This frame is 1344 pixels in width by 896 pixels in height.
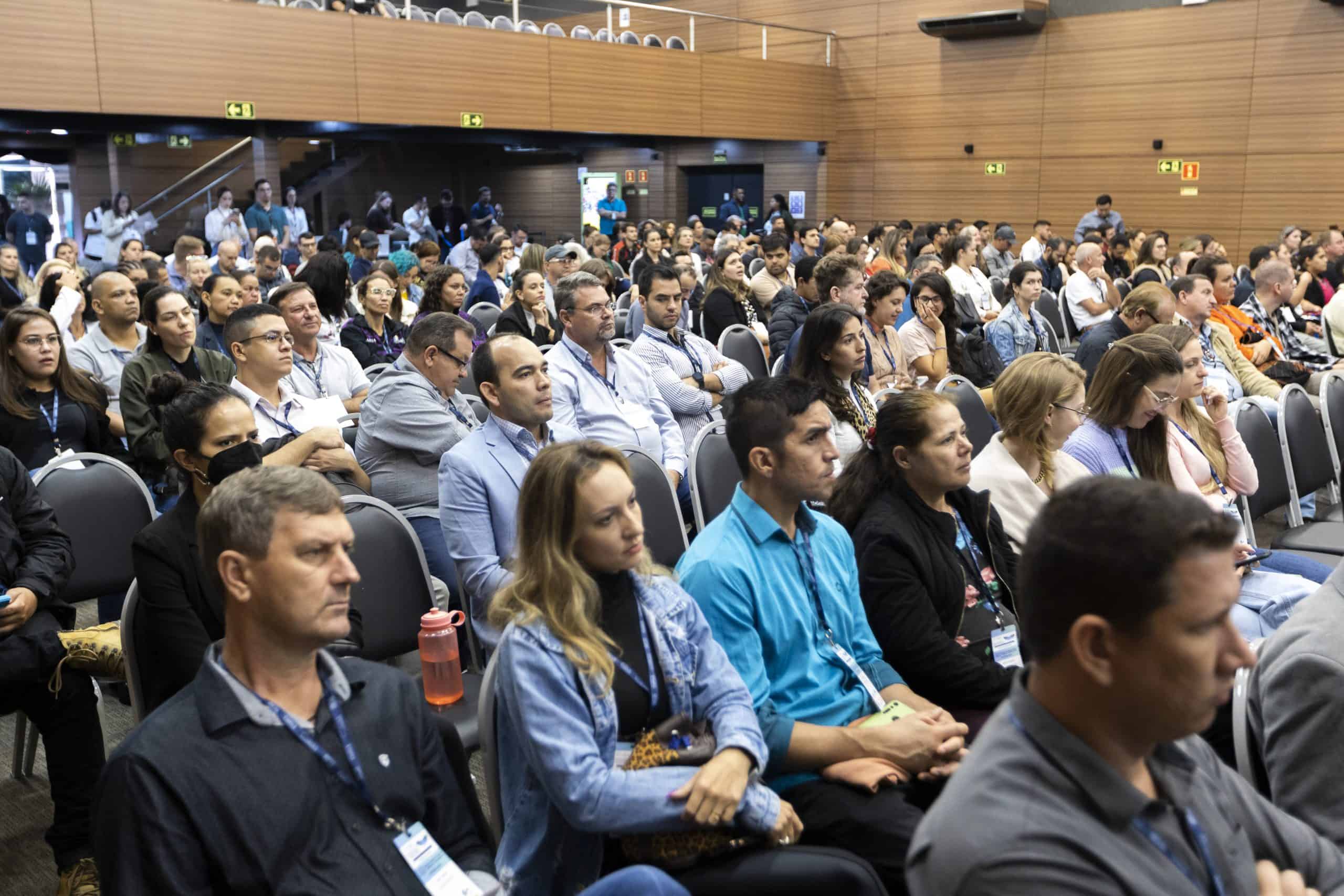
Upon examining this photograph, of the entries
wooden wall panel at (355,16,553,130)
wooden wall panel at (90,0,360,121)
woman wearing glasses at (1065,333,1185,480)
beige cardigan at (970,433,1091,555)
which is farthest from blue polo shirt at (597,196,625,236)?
beige cardigan at (970,433,1091,555)

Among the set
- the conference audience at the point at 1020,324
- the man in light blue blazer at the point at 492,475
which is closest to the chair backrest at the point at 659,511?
the man in light blue blazer at the point at 492,475

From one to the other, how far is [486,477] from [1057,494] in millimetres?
1943

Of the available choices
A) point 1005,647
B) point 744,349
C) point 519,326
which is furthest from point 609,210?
point 1005,647

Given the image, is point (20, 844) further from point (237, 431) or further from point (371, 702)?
point (371, 702)

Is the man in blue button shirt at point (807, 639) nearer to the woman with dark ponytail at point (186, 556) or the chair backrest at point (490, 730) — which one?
the chair backrest at point (490, 730)

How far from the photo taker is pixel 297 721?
1659 millimetres

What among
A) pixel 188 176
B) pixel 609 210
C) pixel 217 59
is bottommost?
pixel 609 210

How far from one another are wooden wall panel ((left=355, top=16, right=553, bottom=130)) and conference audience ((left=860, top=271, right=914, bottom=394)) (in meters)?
8.09

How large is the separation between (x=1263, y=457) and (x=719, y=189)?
14.2 metres

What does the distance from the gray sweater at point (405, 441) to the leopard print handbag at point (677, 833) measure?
177cm

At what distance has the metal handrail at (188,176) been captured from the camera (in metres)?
12.8

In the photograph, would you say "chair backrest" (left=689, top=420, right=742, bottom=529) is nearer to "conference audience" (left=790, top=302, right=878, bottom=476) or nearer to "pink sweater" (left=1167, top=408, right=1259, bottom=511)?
"conference audience" (left=790, top=302, right=878, bottom=476)

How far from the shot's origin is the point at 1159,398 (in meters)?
3.34

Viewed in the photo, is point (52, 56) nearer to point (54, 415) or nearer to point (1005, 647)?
point (54, 415)
